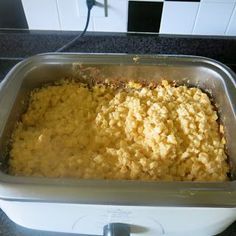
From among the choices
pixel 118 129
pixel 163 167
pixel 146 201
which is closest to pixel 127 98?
pixel 118 129

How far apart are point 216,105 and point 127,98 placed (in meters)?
0.23

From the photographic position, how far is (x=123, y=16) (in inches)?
30.0

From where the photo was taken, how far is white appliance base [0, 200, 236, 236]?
1.58 feet

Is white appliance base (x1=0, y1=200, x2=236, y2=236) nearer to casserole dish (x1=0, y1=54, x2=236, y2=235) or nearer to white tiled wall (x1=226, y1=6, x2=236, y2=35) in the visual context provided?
casserole dish (x1=0, y1=54, x2=236, y2=235)

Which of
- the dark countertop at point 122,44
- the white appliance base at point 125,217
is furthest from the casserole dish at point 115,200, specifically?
the dark countertop at point 122,44

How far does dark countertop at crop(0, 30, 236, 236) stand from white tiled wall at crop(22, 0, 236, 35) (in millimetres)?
21

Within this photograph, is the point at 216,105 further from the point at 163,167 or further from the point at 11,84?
the point at 11,84

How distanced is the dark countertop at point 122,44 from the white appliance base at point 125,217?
1.56 feet

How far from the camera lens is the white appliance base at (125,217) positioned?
48 cm

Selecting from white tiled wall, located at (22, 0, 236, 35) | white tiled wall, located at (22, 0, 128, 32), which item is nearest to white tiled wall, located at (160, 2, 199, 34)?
white tiled wall, located at (22, 0, 236, 35)

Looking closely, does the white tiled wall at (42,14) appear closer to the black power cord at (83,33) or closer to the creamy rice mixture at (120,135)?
the black power cord at (83,33)

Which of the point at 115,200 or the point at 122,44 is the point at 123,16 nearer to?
the point at 122,44

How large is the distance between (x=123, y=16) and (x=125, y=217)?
52cm

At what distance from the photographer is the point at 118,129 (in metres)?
0.67
